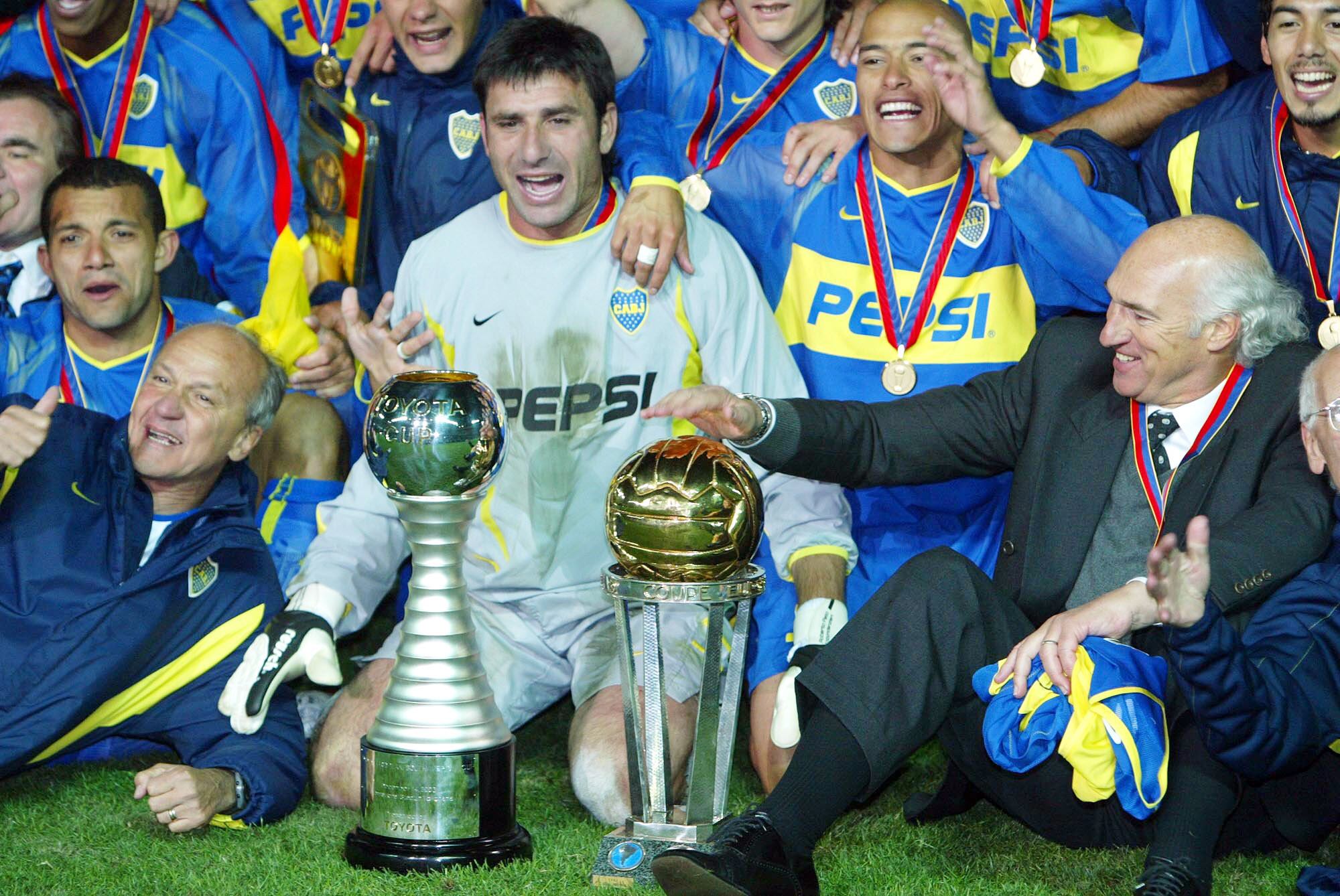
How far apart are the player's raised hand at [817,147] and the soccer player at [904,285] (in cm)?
3

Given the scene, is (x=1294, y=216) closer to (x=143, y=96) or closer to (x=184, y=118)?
(x=184, y=118)

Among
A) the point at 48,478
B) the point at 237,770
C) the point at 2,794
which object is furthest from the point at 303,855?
the point at 48,478

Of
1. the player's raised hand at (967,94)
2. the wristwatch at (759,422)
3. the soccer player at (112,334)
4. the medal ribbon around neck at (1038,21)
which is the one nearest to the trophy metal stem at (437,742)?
the wristwatch at (759,422)

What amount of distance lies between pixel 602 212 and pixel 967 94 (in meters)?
0.92

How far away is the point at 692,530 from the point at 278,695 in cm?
113

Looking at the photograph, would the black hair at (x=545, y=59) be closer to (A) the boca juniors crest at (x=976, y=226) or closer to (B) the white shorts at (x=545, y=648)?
(A) the boca juniors crest at (x=976, y=226)

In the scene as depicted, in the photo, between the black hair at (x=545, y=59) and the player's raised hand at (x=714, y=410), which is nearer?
the player's raised hand at (x=714, y=410)

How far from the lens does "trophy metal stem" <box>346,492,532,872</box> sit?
3.02 m

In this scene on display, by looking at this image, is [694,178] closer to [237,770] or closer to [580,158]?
[580,158]

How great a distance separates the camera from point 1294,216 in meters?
3.62

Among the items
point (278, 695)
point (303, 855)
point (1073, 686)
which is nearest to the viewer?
point (1073, 686)

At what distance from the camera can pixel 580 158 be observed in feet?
12.7

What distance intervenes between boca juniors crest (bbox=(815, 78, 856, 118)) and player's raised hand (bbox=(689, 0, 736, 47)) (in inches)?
11.6

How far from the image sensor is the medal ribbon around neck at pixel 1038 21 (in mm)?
4152
